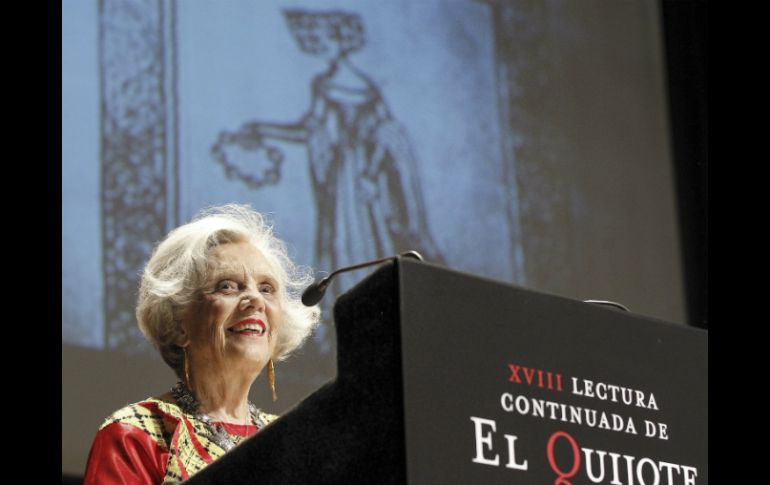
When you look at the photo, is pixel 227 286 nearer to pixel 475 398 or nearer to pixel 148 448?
pixel 148 448

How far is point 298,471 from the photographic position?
1.26 m

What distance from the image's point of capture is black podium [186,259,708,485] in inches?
46.1

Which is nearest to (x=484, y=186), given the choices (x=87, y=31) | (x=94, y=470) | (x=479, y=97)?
(x=479, y=97)

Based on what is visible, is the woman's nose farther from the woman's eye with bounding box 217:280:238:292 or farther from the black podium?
the black podium

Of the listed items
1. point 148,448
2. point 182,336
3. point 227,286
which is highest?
point 227,286

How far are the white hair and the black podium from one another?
117 cm

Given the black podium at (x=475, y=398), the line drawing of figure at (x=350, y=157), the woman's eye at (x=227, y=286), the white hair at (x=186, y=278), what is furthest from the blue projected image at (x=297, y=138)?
the black podium at (x=475, y=398)

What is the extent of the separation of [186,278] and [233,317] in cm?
14

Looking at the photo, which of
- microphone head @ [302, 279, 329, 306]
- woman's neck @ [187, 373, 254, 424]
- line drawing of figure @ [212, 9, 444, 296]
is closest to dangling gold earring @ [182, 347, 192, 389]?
woman's neck @ [187, 373, 254, 424]

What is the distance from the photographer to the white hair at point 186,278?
99.3 inches

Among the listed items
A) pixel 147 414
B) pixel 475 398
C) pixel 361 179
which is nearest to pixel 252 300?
pixel 147 414

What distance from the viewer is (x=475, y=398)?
1217 mm

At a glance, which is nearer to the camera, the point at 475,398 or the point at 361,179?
the point at 475,398
